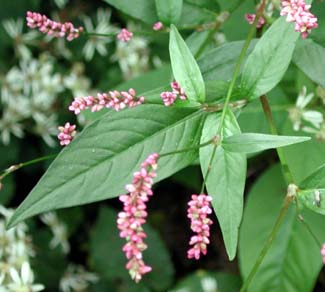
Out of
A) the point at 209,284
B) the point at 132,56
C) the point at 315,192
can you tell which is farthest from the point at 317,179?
the point at 132,56

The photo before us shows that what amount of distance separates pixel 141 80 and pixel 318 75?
1.86 ft

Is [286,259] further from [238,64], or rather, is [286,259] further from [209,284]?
[238,64]

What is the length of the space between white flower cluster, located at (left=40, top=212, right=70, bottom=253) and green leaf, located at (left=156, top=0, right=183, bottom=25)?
96 cm

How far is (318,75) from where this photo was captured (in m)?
1.21

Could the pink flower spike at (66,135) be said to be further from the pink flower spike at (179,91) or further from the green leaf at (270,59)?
the green leaf at (270,59)

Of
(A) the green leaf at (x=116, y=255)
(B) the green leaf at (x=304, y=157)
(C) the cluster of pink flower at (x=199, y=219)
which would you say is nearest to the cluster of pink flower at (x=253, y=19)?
(B) the green leaf at (x=304, y=157)

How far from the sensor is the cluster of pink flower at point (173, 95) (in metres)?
1.05

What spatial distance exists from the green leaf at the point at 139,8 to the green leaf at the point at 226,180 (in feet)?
1.08

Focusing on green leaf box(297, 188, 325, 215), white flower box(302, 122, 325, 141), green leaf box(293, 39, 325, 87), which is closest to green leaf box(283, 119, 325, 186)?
white flower box(302, 122, 325, 141)

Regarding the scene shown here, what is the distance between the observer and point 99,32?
2.10m

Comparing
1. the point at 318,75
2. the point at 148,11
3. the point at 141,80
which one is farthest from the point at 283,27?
the point at 141,80

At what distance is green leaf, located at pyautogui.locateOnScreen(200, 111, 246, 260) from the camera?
39.9 inches

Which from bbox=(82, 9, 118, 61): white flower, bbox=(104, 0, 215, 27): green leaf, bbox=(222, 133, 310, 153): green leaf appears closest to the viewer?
bbox=(222, 133, 310, 153): green leaf

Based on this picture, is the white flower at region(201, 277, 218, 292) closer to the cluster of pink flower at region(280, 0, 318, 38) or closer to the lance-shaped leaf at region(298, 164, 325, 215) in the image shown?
the lance-shaped leaf at region(298, 164, 325, 215)
